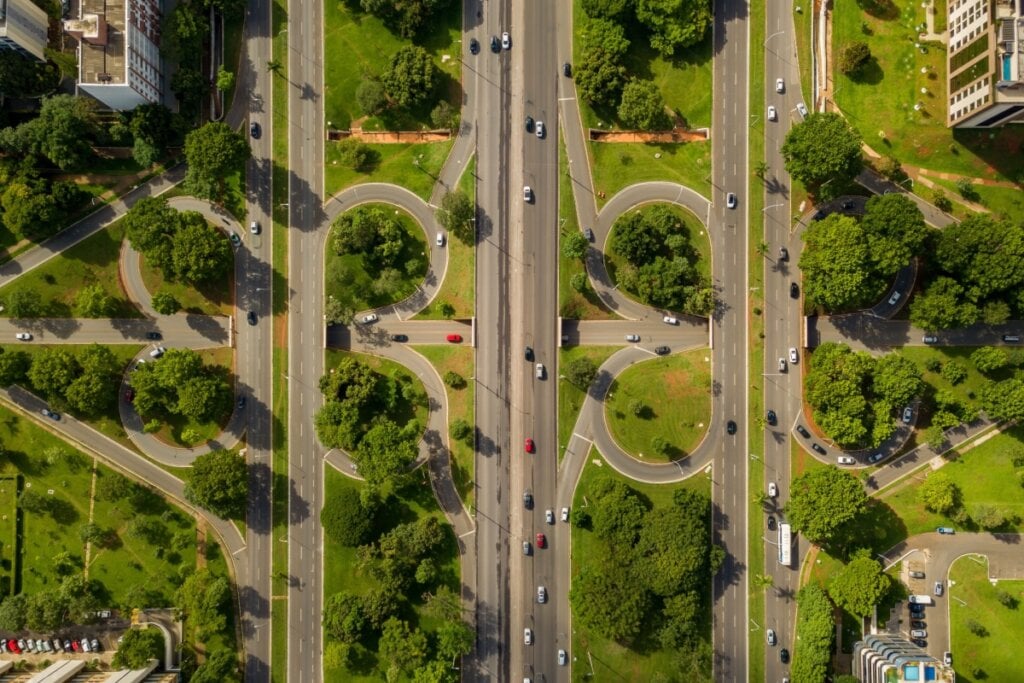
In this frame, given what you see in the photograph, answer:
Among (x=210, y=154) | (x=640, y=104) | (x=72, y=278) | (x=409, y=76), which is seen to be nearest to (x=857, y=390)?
(x=640, y=104)

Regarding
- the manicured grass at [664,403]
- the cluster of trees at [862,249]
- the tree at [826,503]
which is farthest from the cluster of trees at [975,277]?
the manicured grass at [664,403]

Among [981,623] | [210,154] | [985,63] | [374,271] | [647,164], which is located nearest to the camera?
[985,63]

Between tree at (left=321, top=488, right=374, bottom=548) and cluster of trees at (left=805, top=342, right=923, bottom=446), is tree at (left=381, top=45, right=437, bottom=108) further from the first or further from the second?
cluster of trees at (left=805, top=342, right=923, bottom=446)

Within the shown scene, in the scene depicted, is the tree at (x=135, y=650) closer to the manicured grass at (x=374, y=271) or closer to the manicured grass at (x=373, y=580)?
the manicured grass at (x=373, y=580)

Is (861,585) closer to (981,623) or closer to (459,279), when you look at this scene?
(981,623)

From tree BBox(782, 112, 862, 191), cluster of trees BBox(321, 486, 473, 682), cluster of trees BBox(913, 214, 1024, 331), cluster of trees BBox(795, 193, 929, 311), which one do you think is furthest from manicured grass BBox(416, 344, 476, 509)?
cluster of trees BBox(913, 214, 1024, 331)

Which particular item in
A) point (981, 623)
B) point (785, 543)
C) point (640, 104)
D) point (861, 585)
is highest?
point (640, 104)
